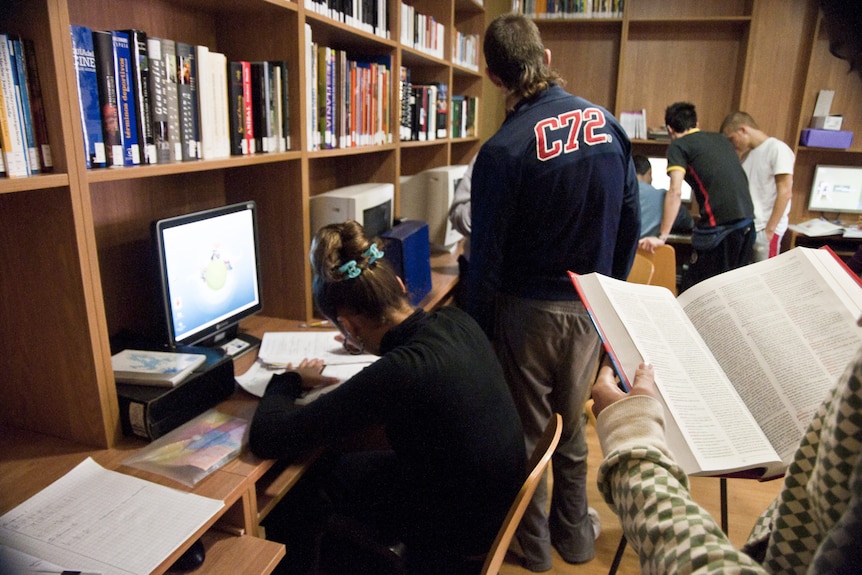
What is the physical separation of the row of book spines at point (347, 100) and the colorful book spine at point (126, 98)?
65 cm

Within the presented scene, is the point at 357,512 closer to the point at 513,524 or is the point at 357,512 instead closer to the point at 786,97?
the point at 513,524

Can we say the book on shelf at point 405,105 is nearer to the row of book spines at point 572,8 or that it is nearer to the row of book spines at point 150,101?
the row of book spines at point 150,101

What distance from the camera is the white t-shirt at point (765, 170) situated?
137 inches

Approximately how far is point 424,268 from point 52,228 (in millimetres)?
1356

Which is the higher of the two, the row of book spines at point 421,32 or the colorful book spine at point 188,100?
the row of book spines at point 421,32

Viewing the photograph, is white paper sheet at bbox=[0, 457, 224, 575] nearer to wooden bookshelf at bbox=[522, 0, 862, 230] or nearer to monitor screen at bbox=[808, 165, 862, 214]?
wooden bookshelf at bbox=[522, 0, 862, 230]

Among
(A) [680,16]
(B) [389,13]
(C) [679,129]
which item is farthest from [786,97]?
(B) [389,13]

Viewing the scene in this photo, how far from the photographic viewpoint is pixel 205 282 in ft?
5.08

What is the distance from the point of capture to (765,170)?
3.54m

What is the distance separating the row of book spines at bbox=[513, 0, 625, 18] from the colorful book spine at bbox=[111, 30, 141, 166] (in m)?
3.43

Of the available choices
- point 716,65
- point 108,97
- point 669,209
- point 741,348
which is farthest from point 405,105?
point 716,65

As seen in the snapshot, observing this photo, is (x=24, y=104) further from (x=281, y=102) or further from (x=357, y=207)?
(x=357, y=207)

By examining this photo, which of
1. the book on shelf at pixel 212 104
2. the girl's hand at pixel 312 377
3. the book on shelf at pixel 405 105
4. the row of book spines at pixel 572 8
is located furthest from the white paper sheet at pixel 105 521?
the row of book spines at pixel 572 8

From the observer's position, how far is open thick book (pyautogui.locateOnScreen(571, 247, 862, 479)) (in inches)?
31.0
